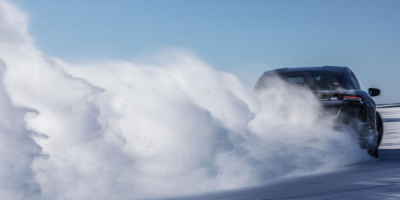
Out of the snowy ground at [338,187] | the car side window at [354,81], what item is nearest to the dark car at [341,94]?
the car side window at [354,81]

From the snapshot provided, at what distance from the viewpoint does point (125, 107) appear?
20.3 feet

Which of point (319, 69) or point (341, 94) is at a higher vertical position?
point (319, 69)

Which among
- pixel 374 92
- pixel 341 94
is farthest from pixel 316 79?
pixel 374 92

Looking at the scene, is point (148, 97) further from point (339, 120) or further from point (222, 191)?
point (339, 120)

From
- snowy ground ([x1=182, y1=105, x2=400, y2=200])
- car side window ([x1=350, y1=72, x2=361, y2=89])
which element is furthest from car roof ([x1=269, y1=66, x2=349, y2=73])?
snowy ground ([x1=182, y1=105, x2=400, y2=200])

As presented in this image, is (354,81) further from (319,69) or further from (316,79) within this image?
(316,79)

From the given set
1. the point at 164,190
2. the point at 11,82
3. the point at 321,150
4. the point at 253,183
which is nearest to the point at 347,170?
the point at 321,150

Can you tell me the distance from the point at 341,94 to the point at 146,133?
2853mm

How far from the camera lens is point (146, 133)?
19.6 ft

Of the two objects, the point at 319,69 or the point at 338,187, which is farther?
the point at 319,69

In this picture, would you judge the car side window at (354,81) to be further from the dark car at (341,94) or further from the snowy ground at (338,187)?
the snowy ground at (338,187)

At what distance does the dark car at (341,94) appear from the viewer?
738 cm

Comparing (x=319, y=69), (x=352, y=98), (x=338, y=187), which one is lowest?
(x=338, y=187)

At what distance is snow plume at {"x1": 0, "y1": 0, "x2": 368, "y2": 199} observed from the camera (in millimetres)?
4957
